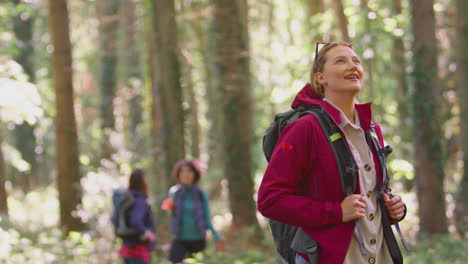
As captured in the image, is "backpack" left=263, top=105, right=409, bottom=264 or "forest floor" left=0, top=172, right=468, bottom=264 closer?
"backpack" left=263, top=105, right=409, bottom=264

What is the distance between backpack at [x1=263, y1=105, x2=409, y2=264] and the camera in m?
3.11

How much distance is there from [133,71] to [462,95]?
578 inches

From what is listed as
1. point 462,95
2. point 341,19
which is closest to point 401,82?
point 462,95

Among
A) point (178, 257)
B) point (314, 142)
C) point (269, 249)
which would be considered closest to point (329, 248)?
point (314, 142)

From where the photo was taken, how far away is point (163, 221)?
13.2 metres

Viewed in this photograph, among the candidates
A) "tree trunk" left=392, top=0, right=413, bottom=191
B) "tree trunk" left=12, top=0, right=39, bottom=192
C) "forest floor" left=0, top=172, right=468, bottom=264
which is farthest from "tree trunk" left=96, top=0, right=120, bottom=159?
"tree trunk" left=392, top=0, right=413, bottom=191

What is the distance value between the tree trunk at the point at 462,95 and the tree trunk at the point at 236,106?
4.96 m

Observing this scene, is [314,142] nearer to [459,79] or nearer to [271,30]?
[459,79]

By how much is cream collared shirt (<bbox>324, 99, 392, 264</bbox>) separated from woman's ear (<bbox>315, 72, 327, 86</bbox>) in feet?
0.37

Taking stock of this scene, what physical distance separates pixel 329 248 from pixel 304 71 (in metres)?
10.4

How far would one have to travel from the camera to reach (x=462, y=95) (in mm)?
14047

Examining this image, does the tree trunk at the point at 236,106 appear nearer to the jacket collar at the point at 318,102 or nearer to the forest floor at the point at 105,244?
the forest floor at the point at 105,244

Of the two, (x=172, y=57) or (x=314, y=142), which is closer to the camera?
(x=314, y=142)

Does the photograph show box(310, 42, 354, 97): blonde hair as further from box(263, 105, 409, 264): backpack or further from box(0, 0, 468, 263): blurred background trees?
box(0, 0, 468, 263): blurred background trees
